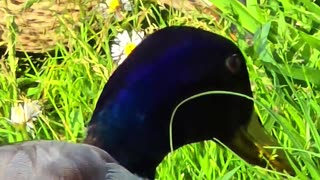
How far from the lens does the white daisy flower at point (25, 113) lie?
316 cm

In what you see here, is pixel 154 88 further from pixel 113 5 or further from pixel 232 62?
pixel 113 5

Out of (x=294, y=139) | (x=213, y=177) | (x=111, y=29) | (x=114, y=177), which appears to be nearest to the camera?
(x=114, y=177)

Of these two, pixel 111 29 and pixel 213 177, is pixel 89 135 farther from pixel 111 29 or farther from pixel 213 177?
pixel 111 29

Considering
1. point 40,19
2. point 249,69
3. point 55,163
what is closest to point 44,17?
point 40,19

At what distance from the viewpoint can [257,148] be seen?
9.30ft

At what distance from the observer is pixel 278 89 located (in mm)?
2943

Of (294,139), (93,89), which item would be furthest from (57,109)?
(294,139)

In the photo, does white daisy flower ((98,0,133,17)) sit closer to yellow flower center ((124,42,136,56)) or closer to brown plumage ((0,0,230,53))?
brown plumage ((0,0,230,53))

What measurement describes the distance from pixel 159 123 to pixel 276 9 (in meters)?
0.89

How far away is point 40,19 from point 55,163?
154 centimetres

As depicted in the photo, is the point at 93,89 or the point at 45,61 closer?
the point at 93,89

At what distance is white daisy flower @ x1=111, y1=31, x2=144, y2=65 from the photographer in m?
3.45

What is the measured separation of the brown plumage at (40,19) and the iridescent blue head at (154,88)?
1049mm

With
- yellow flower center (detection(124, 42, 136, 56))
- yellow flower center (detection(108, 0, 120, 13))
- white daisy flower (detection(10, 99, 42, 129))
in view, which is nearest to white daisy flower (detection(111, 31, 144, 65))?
yellow flower center (detection(124, 42, 136, 56))
